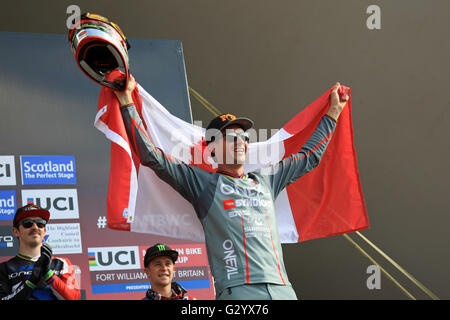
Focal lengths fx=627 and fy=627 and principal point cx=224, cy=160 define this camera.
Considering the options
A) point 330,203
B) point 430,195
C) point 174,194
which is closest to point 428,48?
point 430,195

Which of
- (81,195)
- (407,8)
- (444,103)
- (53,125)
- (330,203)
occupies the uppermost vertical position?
(407,8)

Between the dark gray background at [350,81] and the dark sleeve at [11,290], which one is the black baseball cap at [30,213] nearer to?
the dark sleeve at [11,290]

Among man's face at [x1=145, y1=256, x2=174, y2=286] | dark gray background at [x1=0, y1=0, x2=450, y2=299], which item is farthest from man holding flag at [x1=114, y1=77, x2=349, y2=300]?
dark gray background at [x1=0, y1=0, x2=450, y2=299]

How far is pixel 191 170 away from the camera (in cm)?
249

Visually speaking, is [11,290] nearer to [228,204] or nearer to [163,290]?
[163,290]

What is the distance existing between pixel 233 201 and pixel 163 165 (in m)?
0.30

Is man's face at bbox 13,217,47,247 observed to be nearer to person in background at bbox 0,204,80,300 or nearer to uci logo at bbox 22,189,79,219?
person in background at bbox 0,204,80,300

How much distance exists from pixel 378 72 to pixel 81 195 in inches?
127

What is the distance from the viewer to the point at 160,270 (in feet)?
9.37

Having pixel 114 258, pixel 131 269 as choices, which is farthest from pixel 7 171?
pixel 131 269

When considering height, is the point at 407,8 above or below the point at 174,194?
above

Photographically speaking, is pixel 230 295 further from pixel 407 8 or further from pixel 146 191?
pixel 407 8

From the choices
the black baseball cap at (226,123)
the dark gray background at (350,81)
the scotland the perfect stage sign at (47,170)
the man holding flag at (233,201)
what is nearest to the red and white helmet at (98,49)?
the man holding flag at (233,201)

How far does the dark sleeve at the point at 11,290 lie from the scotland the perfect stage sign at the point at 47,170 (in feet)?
3.55
